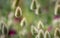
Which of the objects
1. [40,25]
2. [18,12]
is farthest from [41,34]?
[18,12]

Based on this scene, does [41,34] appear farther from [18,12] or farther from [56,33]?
[18,12]

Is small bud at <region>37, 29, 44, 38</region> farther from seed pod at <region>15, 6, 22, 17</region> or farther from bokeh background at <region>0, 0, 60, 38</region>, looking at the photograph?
seed pod at <region>15, 6, 22, 17</region>

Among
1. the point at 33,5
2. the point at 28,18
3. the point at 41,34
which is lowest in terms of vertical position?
the point at 41,34

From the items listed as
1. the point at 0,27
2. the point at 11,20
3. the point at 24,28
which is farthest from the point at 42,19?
the point at 0,27

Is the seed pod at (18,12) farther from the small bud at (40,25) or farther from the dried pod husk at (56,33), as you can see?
the dried pod husk at (56,33)

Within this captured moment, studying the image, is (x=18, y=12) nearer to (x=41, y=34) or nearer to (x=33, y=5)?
(x=33, y=5)

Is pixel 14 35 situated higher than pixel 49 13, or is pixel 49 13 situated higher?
pixel 49 13

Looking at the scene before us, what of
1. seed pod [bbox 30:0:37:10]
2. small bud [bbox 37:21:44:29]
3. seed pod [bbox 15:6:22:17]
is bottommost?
small bud [bbox 37:21:44:29]

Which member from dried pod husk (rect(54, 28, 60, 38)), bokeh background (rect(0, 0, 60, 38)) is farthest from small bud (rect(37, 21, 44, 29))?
dried pod husk (rect(54, 28, 60, 38))

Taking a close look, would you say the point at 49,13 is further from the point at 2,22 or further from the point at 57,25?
the point at 2,22

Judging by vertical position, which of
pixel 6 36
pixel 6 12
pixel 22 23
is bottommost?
pixel 6 36

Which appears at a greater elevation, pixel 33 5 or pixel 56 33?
pixel 33 5
